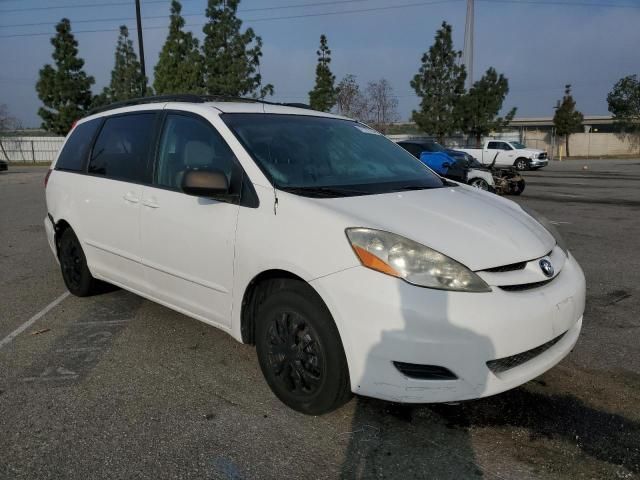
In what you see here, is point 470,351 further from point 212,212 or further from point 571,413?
point 212,212

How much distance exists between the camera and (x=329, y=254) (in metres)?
2.67

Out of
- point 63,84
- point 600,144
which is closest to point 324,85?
point 63,84

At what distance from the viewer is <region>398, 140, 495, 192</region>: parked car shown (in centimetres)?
1315

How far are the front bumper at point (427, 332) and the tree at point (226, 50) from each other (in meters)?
29.0

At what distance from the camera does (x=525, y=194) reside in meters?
15.7

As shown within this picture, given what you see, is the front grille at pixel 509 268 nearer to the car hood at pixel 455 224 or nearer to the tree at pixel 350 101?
the car hood at pixel 455 224

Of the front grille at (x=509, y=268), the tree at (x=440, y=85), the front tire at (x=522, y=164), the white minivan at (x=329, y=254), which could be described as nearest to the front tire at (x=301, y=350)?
the white minivan at (x=329, y=254)

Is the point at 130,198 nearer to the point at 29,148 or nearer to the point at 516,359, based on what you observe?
the point at 516,359

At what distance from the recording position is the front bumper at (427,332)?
2.45 meters

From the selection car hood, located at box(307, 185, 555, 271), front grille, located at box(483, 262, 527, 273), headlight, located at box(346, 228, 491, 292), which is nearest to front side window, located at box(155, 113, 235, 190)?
car hood, located at box(307, 185, 555, 271)

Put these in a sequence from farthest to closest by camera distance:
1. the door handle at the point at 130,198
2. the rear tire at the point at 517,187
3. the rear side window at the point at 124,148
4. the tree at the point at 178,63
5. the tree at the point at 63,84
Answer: the tree at the point at 63,84, the tree at the point at 178,63, the rear tire at the point at 517,187, the rear side window at the point at 124,148, the door handle at the point at 130,198

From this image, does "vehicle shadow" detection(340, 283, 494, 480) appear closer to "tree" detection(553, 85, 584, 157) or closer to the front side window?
the front side window

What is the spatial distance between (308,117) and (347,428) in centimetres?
227

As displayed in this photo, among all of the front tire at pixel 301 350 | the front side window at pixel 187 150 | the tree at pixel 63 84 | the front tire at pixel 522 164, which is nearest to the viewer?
the front tire at pixel 301 350
